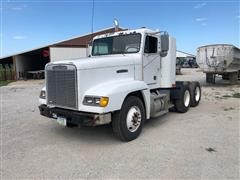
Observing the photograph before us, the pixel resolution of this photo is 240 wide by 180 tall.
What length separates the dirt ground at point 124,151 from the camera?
378 cm

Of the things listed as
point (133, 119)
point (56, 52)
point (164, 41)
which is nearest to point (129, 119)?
point (133, 119)

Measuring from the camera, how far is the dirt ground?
3.78 metres

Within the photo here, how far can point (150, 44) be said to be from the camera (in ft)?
20.5

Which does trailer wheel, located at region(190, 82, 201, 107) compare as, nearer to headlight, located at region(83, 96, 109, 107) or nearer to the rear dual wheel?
the rear dual wheel

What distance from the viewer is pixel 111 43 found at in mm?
6371

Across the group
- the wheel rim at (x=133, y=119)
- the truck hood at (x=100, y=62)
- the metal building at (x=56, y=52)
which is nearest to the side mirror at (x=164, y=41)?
the truck hood at (x=100, y=62)

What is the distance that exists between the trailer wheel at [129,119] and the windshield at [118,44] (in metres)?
1.46

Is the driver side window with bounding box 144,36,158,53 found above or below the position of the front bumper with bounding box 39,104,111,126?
above

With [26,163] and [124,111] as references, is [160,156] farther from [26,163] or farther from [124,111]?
[26,163]

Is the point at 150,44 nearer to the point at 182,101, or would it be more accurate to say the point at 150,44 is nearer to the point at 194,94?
the point at 182,101

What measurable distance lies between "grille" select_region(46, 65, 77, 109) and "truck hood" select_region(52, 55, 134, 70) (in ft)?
0.44

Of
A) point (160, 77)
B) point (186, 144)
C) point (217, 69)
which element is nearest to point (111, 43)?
point (160, 77)

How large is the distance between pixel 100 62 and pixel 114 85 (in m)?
0.61

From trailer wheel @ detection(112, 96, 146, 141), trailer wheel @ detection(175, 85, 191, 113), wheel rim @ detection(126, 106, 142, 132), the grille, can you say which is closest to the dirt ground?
trailer wheel @ detection(112, 96, 146, 141)
